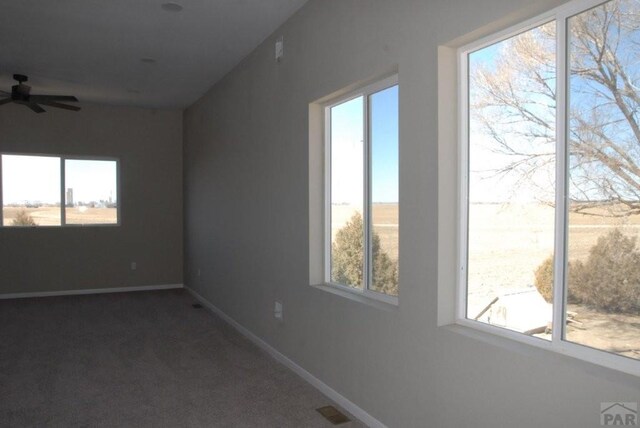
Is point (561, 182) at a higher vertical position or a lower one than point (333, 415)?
higher

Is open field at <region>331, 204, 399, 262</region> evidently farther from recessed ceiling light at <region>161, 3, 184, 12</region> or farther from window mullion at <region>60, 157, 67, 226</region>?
window mullion at <region>60, 157, 67, 226</region>

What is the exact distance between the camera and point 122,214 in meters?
7.33

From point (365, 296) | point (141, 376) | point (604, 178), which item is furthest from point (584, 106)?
point (141, 376)

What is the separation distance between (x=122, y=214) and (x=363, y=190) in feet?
17.8

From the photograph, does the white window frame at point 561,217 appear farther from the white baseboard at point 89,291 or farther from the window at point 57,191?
the window at point 57,191

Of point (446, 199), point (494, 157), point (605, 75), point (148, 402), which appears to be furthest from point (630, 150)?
point (148, 402)

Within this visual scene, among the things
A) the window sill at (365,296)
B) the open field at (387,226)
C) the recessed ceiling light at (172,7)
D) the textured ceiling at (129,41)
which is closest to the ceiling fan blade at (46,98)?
the textured ceiling at (129,41)

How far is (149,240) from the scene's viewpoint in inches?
295

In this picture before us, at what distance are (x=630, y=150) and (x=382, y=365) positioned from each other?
5.56 ft

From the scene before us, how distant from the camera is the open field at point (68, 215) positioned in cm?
671

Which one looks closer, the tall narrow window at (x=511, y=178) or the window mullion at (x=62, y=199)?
the tall narrow window at (x=511, y=178)

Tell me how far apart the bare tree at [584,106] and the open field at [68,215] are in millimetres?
6610

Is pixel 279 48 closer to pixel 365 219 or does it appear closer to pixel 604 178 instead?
pixel 365 219

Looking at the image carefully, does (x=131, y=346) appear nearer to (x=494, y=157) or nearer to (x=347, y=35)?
(x=347, y=35)
